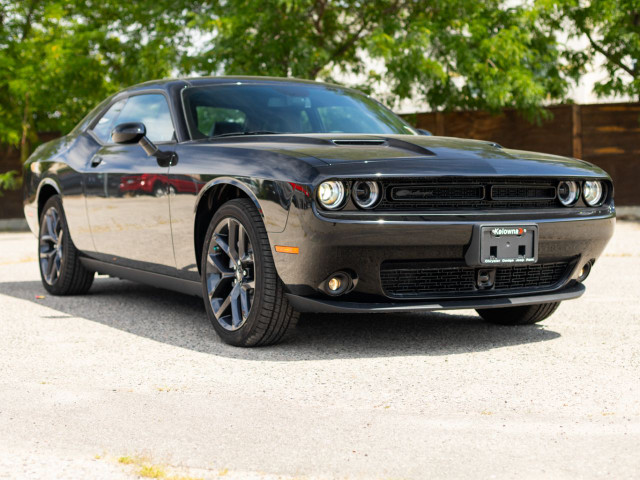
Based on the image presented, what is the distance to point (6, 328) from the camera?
20.6ft

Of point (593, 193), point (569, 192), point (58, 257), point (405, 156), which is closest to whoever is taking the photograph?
point (405, 156)

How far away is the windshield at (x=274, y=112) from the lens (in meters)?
6.14

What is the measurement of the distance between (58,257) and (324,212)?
380cm

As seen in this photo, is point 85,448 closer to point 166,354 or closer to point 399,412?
point 399,412

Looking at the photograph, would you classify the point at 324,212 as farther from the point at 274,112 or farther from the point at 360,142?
the point at 274,112

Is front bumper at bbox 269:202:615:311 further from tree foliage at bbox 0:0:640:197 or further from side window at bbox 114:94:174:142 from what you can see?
tree foliage at bbox 0:0:640:197

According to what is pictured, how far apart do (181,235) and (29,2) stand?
16545 millimetres

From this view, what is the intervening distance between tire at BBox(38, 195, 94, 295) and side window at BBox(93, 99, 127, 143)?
26.9 inches

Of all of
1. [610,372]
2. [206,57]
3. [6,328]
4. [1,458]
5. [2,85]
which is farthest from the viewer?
[2,85]

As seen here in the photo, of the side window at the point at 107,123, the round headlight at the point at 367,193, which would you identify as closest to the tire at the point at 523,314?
the round headlight at the point at 367,193

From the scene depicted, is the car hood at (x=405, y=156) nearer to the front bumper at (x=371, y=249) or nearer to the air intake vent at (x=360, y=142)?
the air intake vent at (x=360, y=142)

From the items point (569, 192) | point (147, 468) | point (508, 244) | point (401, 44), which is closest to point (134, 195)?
point (508, 244)

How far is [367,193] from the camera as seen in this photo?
488 centimetres

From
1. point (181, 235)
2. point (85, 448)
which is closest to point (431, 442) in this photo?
point (85, 448)
